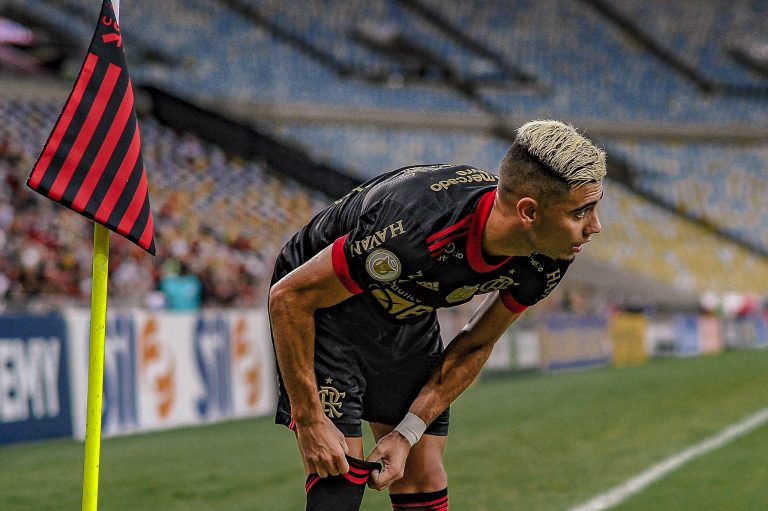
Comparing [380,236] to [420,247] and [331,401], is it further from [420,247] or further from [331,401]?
[331,401]

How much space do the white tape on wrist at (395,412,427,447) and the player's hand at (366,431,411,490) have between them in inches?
0.9

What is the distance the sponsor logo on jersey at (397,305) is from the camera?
385 centimetres

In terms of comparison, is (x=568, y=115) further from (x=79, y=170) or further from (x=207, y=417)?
(x=79, y=170)

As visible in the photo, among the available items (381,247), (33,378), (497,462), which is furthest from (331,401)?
(33,378)

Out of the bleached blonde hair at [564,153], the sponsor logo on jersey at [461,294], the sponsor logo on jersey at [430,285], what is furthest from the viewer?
the sponsor logo on jersey at [461,294]

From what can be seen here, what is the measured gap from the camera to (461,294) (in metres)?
3.88

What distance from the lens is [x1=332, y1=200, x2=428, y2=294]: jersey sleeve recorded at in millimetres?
3520

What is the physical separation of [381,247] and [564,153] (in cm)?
63

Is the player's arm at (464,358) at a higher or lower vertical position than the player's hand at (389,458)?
higher

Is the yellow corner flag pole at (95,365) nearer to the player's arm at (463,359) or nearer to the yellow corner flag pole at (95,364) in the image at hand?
the yellow corner flag pole at (95,364)

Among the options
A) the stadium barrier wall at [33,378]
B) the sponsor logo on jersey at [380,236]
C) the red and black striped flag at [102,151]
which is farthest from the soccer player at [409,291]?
the stadium barrier wall at [33,378]

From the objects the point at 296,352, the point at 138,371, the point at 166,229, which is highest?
the point at 296,352

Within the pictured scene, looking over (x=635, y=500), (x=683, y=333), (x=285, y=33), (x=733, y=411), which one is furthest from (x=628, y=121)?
(x=635, y=500)

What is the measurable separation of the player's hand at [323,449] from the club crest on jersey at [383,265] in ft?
1.75
